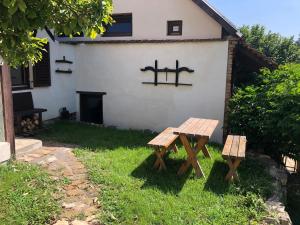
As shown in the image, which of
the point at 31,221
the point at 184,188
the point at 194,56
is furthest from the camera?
the point at 194,56

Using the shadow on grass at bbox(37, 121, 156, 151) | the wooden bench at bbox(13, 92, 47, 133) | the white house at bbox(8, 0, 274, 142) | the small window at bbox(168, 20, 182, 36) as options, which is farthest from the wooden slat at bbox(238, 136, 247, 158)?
the wooden bench at bbox(13, 92, 47, 133)

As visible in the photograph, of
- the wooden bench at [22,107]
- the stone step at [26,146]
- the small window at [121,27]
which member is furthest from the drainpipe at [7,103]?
the small window at [121,27]

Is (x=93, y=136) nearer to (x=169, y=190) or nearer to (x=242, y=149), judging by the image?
(x=169, y=190)

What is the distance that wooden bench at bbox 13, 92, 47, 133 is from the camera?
321 inches

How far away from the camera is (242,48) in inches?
336

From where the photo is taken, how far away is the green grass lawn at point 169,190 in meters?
4.35

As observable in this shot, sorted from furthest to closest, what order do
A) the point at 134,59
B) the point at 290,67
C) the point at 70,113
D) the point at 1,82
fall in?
the point at 70,113 < the point at 134,59 < the point at 290,67 < the point at 1,82

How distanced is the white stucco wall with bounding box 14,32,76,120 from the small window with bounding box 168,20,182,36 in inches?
139

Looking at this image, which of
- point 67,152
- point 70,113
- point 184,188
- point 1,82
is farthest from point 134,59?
point 184,188

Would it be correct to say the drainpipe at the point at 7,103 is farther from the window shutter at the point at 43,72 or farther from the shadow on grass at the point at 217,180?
the shadow on grass at the point at 217,180

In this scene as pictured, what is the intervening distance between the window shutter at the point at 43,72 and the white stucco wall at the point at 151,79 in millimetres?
1285

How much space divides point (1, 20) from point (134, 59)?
7.55 metres

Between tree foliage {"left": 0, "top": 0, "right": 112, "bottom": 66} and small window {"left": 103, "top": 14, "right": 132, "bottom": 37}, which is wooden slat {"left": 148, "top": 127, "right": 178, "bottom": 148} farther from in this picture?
small window {"left": 103, "top": 14, "right": 132, "bottom": 37}

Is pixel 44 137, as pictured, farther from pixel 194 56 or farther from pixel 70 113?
pixel 194 56
